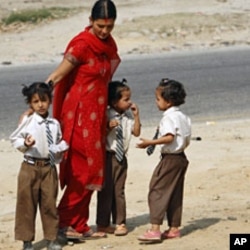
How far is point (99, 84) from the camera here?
7.87 m

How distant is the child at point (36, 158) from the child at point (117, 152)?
0.57 m

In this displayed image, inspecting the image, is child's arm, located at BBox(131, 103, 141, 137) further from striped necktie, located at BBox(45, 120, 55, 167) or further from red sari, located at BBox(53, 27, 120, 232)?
striped necktie, located at BBox(45, 120, 55, 167)

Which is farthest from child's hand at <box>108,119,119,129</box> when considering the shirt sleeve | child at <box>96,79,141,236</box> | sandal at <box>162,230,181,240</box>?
A: sandal at <box>162,230,181,240</box>

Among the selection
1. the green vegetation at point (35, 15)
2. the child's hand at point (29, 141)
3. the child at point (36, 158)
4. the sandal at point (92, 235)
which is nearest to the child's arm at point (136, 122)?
the child at point (36, 158)

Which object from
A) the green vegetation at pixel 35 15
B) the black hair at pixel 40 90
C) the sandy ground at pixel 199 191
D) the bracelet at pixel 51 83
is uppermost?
the green vegetation at pixel 35 15

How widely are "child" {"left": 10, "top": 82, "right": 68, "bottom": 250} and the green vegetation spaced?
2477 centimetres

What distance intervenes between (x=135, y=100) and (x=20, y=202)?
35.3ft

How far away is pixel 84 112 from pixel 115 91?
0.34 m

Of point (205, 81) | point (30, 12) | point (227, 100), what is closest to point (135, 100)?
point (227, 100)

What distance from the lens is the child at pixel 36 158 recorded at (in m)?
7.52

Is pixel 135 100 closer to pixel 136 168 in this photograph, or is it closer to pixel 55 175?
pixel 136 168

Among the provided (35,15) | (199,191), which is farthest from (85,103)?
(35,15)

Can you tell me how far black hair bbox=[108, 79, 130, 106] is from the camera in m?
8.03

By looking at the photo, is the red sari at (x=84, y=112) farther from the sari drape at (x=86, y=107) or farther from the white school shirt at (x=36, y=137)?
the white school shirt at (x=36, y=137)
